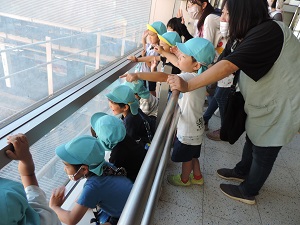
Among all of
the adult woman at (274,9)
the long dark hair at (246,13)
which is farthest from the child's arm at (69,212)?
the adult woman at (274,9)

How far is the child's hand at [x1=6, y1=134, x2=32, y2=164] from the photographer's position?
760mm

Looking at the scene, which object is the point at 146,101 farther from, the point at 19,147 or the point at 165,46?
the point at 19,147

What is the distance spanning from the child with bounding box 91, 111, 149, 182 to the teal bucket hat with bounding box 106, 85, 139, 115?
284 millimetres

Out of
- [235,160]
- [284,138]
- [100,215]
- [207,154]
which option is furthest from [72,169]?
[235,160]

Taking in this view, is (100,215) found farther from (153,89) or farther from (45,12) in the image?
(153,89)

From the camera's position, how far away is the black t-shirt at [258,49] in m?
1.01

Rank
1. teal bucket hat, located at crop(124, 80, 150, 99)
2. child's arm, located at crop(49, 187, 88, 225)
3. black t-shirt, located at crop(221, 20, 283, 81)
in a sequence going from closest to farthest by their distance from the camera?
black t-shirt, located at crop(221, 20, 283, 81), child's arm, located at crop(49, 187, 88, 225), teal bucket hat, located at crop(124, 80, 150, 99)

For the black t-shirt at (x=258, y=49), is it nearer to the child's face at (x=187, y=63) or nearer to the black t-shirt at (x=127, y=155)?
the child's face at (x=187, y=63)

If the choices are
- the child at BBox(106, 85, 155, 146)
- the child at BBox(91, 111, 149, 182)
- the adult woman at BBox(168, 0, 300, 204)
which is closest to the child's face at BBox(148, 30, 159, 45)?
the child at BBox(106, 85, 155, 146)

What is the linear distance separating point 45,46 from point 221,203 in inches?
63.4

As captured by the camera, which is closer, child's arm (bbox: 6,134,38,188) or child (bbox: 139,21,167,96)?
child's arm (bbox: 6,134,38,188)

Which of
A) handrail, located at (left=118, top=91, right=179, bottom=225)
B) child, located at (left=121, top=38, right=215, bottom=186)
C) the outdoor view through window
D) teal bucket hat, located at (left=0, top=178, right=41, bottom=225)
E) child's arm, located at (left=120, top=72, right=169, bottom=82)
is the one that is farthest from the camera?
child, located at (left=121, top=38, right=215, bottom=186)

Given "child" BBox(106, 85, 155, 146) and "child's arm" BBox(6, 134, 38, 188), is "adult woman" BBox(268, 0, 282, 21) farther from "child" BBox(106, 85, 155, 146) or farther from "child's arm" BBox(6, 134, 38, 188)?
"child's arm" BBox(6, 134, 38, 188)

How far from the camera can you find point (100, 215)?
1.34 m
